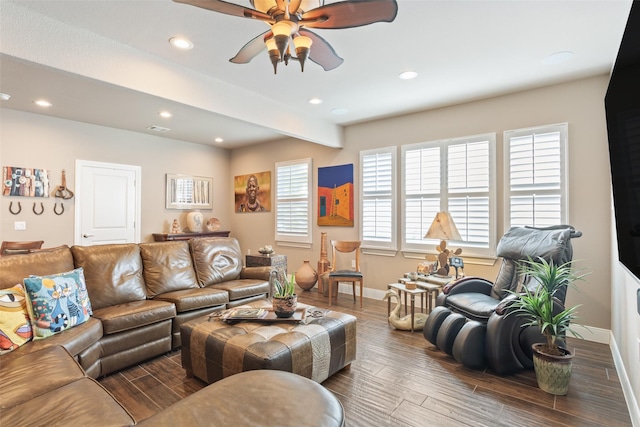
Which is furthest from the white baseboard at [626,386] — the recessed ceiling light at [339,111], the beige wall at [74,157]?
the beige wall at [74,157]

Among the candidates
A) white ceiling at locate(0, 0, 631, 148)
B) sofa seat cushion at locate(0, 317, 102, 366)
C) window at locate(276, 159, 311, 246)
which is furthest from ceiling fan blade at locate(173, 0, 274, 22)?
window at locate(276, 159, 311, 246)

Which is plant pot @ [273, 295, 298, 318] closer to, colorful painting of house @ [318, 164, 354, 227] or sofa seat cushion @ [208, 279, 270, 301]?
sofa seat cushion @ [208, 279, 270, 301]

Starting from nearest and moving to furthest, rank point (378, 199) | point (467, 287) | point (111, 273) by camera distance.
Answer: point (111, 273) < point (467, 287) < point (378, 199)

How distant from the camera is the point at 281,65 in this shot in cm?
315

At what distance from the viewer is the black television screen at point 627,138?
4.26 ft

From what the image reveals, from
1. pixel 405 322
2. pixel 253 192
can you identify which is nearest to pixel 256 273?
pixel 405 322

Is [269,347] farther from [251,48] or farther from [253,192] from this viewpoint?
[253,192]

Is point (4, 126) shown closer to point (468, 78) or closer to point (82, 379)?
point (82, 379)

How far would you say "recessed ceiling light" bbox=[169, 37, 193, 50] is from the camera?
2.67 m

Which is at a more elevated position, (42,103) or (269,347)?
(42,103)

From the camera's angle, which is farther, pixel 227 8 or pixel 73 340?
pixel 73 340

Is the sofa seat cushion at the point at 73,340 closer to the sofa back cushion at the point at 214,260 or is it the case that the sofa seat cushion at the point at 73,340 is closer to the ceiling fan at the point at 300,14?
the sofa back cushion at the point at 214,260

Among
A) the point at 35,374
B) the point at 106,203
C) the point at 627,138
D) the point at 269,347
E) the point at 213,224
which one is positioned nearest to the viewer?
the point at 627,138

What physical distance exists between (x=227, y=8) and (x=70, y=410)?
206 centimetres
